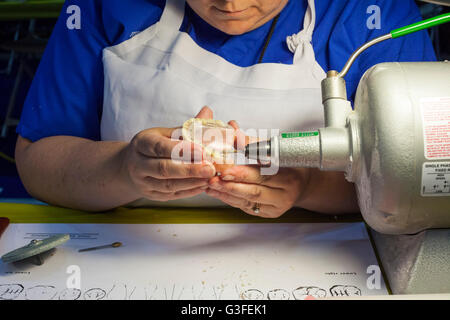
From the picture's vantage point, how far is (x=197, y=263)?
79 cm

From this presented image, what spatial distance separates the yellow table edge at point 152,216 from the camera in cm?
93

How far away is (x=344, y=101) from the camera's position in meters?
0.70

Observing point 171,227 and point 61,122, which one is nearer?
point 171,227

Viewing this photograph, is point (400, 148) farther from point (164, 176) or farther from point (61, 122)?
point (61, 122)

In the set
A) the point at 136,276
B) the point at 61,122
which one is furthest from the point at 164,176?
the point at 61,122

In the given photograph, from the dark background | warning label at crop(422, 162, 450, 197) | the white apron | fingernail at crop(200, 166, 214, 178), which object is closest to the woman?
the white apron

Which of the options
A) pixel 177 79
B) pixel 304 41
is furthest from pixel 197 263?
pixel 304 41

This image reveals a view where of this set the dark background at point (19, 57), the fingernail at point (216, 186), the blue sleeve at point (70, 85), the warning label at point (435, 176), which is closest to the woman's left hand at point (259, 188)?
the fingernail at point (216, 186)

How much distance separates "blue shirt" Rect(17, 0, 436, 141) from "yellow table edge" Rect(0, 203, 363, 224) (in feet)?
0.57

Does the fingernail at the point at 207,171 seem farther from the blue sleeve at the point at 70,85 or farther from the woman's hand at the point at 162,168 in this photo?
the blue sleeve at the point at 70,85

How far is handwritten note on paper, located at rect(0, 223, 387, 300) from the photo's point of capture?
717 mm

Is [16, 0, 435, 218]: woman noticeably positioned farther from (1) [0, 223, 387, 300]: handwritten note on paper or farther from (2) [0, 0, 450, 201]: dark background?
(2) [0, 0, 450, 201]: dark background
